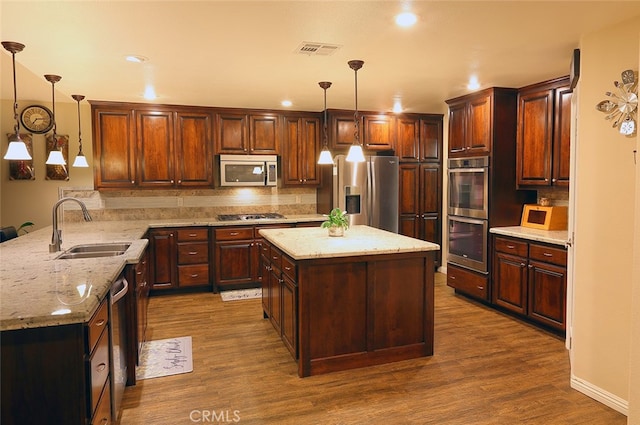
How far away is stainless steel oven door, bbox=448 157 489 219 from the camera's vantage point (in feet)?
15.2

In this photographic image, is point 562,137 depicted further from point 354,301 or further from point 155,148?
point 155,148

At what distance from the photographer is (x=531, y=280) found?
4.07 m

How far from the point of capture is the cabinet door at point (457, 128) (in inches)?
195

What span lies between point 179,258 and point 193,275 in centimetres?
28

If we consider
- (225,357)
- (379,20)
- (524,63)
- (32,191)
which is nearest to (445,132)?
(524,63)

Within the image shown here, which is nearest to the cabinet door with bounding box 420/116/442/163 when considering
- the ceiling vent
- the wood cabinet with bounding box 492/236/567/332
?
the wood cabinet with bounding box 492/236/567/332

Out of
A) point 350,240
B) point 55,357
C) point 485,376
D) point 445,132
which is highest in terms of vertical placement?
point 445,132

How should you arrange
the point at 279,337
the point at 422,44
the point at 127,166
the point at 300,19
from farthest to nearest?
the point at 127,166 < the point at 279,337 < the point at 422,44 < the point at 300,19

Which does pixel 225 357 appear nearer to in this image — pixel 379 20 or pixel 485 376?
pixel 485 376

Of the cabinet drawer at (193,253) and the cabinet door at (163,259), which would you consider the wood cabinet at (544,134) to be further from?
the cabinet door at (163,259)

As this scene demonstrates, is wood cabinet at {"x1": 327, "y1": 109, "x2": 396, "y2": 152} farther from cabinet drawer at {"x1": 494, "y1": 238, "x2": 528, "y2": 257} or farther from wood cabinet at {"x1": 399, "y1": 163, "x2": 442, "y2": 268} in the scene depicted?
cabinet drawer at {"x1": 494, "y1": 238, "x2": 528, "y2": 257}

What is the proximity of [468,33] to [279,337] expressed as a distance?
2838 millimetres

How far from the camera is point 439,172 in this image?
21.0ft

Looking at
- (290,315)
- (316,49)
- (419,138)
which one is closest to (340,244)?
(290,315)
